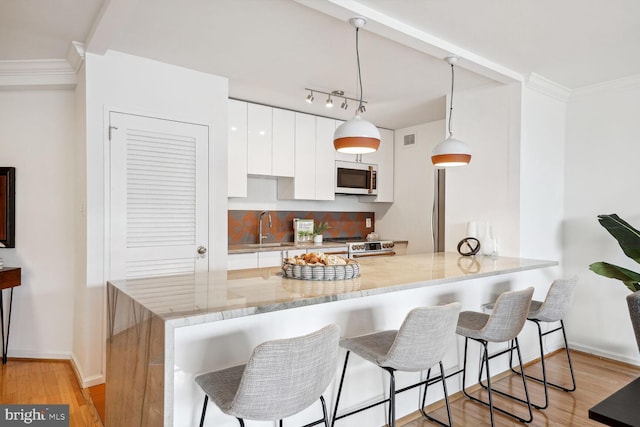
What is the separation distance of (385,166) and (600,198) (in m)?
2.52

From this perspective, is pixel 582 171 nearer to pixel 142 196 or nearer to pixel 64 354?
pixel 142 196

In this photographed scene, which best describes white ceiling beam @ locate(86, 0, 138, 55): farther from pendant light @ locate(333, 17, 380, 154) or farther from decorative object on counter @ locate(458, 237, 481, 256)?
decorative object on counter @ locate(458, 237, 481, 256)

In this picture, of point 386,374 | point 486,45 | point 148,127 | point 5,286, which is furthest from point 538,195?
point 5,286

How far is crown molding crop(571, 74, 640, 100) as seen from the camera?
3.52 m

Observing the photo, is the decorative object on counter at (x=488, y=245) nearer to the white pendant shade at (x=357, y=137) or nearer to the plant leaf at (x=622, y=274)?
the plant leaf at (x=622, y=274)

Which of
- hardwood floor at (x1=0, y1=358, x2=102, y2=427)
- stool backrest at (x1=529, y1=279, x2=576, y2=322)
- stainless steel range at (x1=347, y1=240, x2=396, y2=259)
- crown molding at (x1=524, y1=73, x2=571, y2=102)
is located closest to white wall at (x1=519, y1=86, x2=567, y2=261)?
crown molding at (x1=524, y1=73, x2=571, y2=102)

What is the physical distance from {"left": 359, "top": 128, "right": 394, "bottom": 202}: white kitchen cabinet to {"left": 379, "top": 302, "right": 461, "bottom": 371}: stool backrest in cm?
364

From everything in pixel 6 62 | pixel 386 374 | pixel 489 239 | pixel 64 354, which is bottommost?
pixel 64 354

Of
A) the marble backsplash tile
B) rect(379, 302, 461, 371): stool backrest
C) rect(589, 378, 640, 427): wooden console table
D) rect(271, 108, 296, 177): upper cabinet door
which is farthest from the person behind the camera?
the marble backsplash tile

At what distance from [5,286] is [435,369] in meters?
3.33

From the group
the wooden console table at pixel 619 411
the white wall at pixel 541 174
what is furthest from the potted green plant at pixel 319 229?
the wooden console table at pixel 619 411

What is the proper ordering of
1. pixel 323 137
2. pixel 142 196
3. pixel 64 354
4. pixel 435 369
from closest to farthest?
1. pixel 435 369
2. pixel 142 196
3. pixel 64 354
4. pixel 323 137

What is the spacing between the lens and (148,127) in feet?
10.4

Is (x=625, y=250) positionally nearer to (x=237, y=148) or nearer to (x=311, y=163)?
(x=311, y=163)
